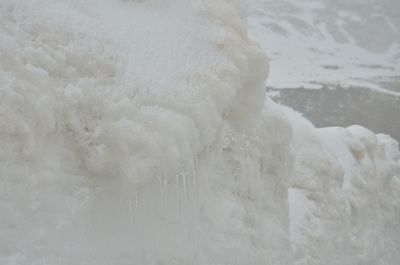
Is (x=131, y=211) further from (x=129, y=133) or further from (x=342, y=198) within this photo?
(x=342, y=198)

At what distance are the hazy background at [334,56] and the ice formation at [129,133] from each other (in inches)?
453

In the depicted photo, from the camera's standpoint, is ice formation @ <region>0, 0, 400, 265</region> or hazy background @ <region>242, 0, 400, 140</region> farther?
hazy background @ <region>242, 0, 400, 140</region>

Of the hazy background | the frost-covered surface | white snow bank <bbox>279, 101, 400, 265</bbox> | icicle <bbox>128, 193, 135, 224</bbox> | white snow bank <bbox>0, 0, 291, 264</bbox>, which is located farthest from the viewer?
the frost-covered surface

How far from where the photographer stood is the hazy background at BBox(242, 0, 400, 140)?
1727 centimetres

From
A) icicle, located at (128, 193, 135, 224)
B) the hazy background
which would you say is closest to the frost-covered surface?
the hazy background

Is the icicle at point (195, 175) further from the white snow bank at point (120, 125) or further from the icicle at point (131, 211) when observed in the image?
the icicle at point (131, 211)

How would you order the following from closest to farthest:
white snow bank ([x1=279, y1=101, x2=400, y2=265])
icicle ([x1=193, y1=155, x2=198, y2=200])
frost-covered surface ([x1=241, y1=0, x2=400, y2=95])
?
icicle ([x1=193, y1=155, x2=198, y2=200]) → white snow bank ([x1=279, y1=101, x2=400, y2=265]) → frost-covered surface ([x1=241, y1=0, x2=400, y2=95])

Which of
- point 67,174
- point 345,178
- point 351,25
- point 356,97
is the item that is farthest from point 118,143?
point 351,25

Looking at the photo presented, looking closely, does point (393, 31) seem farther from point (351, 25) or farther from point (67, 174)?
point (67, 174)

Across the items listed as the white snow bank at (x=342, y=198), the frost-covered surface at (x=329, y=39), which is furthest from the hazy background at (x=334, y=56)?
the white snow bank at (x=342, y=198)

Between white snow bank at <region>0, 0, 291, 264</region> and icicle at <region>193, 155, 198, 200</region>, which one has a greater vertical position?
white snow bank at <region>0, 0, 291, 264</region>

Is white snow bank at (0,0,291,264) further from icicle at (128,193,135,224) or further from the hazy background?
the hazy background

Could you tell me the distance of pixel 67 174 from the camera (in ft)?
10.3

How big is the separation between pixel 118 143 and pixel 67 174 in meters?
0.34
